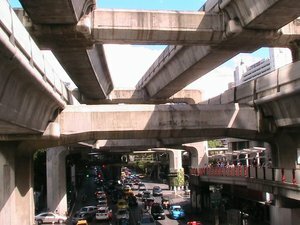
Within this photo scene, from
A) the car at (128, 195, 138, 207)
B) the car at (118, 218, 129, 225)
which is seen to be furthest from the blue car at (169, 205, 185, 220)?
the car at (128, 195, 138, 207)

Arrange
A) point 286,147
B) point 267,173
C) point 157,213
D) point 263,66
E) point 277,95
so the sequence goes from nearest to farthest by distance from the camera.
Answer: point 277,95, point 267,173, point 286,147, point 157,213, point 263,66

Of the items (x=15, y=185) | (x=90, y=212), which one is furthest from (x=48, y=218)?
(x=15, y=185)

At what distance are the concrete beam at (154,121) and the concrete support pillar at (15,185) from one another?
289 centimetres

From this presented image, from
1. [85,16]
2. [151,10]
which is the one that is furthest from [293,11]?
[85,16]

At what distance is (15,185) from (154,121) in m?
7.56

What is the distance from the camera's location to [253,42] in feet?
69.0

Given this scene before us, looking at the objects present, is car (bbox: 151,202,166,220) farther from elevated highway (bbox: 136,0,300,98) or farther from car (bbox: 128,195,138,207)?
elevated highway (bbox: 136,0,300,98)

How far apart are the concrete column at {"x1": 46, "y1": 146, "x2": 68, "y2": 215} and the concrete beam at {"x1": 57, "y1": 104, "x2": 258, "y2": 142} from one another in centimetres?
3019

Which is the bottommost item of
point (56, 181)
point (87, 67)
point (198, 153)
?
point (56, 181)

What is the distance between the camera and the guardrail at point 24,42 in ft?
34.2

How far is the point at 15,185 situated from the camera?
24.2 meters

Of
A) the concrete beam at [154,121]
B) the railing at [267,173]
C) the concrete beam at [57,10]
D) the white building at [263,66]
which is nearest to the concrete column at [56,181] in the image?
the railing at [267,173]

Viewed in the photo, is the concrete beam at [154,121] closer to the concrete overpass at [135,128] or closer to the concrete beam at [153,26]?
the concrete overpass at [135,128]

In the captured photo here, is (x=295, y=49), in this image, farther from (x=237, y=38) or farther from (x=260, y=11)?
(x=260, y=11)
